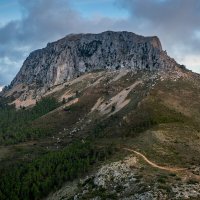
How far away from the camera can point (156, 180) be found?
140750 mm

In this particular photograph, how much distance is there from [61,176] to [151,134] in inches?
1862

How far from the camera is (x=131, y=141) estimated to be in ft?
648

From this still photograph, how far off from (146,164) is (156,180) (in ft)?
66.5

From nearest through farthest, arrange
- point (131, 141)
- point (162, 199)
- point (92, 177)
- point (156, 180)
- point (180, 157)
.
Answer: point (162, 199), point (156, 180), point (92, 177), point (180, 157), point (131, 141)

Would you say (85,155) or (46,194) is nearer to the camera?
(46,194)

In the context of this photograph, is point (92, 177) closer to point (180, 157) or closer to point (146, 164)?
point (146, 164)

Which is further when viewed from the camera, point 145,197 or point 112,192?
point 112,192

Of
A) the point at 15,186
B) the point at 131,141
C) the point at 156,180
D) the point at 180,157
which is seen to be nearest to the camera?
the point at 156,180

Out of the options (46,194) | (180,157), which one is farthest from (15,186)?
(180,157)

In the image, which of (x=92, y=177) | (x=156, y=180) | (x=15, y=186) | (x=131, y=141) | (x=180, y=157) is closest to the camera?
(x=156, y=180)

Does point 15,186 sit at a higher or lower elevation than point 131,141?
lower

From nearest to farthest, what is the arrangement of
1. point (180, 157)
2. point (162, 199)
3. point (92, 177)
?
point (162, 199) → point (92, 177) → point (180, 157)

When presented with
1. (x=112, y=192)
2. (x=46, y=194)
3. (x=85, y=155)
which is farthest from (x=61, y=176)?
(x=112, y=192)

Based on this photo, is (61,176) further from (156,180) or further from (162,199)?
(162,199)
